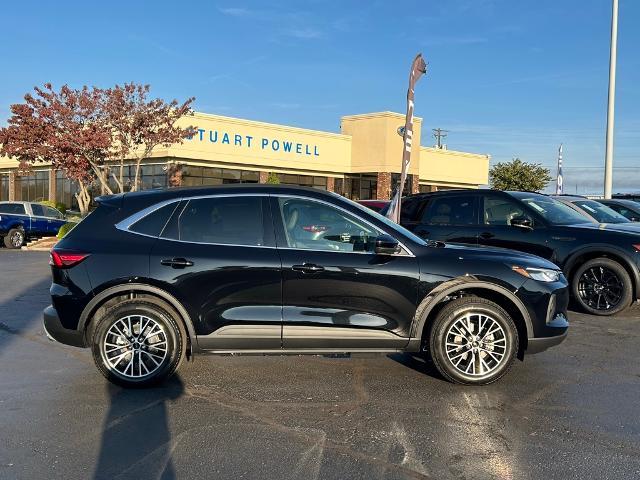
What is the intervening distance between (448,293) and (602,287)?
13.7 feet

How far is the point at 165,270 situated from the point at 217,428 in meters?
1.47

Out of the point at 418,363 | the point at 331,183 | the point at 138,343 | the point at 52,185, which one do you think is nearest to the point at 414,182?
the point at 331,183

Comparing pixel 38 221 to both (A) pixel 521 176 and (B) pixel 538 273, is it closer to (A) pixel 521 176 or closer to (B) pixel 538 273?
(B) pixel 538 273

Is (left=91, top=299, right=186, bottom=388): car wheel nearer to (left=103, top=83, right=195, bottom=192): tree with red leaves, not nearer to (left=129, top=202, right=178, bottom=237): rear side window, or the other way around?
(left=129, top=202, right=178, bottom=237): rear side window

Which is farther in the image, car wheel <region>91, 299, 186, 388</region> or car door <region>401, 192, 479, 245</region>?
car door <region>401, 192, 479, 245</region>

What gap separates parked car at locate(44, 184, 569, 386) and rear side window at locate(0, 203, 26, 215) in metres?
17.6

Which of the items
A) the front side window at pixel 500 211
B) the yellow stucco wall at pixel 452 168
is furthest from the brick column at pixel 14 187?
the front side window at pixel 500 211

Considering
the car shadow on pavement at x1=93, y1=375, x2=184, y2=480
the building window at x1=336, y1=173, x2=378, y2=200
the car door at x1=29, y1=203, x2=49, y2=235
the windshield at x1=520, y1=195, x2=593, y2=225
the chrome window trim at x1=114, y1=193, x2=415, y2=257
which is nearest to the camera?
the car shadow on pavement at x1=93, y1=375, x2=184, y2=480

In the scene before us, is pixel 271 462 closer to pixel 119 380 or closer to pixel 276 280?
pixel 276 280

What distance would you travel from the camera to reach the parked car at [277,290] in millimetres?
5012

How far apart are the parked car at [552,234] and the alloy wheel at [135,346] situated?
5202 mm

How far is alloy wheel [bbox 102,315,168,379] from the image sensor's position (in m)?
5.07

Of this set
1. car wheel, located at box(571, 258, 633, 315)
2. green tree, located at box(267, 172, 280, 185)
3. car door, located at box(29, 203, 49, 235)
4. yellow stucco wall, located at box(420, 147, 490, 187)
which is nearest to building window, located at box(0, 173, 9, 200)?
green tree, located at box(267, 172, 280, 185)

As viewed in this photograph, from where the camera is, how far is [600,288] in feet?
26.9
